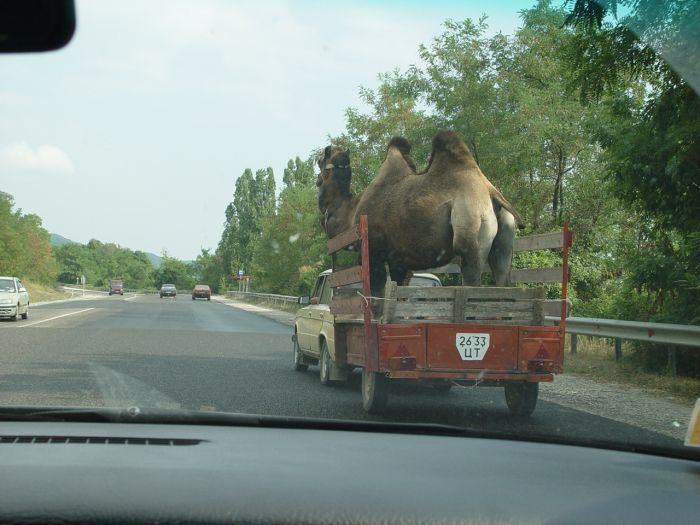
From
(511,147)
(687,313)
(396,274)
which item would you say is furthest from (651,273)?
(511,147)

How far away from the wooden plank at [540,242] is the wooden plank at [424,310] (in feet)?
4.33

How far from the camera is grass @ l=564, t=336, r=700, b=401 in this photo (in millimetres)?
11170

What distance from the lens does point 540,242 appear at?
358 inches

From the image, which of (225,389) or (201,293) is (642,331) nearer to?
(225,389)

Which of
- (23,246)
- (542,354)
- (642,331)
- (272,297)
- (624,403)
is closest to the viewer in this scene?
(542,354)

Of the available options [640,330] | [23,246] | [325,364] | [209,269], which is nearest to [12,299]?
[325,364]

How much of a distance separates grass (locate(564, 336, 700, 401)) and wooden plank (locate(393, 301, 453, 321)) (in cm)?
402

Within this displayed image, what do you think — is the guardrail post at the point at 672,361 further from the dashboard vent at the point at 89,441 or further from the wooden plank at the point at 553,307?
the dashboard vent at the point at 89,441

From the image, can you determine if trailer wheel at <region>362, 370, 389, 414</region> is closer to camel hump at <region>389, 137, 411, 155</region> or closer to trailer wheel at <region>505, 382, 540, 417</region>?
trailer wheel at <region>505, 382, 540, 417</region>

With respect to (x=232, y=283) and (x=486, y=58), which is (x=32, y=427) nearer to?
(x=486, y=58)

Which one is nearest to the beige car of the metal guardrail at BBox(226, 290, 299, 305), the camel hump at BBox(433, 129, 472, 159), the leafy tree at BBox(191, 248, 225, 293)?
the camel hump at BBox(433, 129, 472, 159)

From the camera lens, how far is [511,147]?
2006 centimetres

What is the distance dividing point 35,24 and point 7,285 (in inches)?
1044

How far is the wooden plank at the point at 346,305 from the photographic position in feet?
28.7
